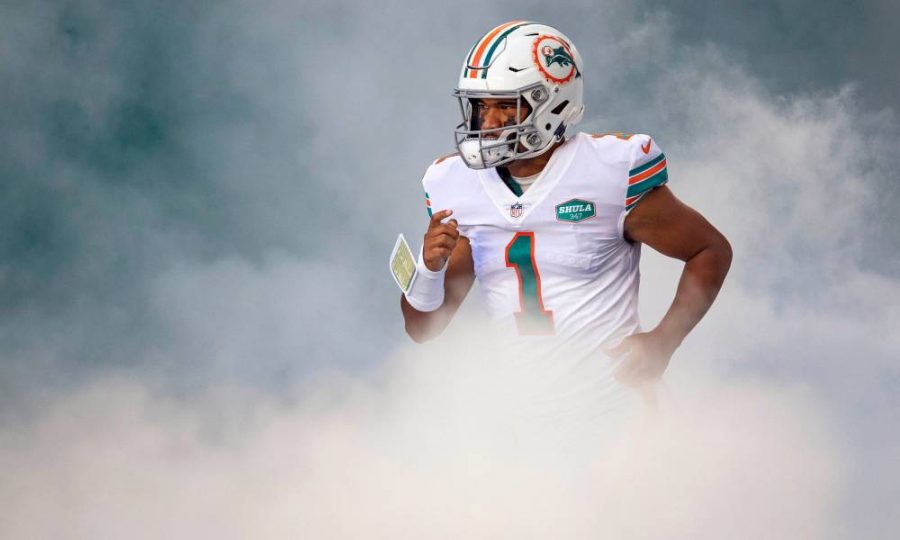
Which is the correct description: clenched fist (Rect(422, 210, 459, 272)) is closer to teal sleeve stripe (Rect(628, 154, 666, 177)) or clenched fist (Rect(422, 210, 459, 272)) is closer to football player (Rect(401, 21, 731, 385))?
football player (Rect(401, 21, 731, 385))

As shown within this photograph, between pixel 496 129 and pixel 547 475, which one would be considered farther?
pixel 547 475

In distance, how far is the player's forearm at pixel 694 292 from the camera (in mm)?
4926

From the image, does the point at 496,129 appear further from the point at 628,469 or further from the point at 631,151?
the point at 628,469

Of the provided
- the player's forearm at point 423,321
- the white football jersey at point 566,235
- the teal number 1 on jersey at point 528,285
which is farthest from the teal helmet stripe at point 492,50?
the player's forearm at point 423,321

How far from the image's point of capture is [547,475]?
5211mm

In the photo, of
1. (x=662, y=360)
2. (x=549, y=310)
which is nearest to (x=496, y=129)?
(x=549, y=310)

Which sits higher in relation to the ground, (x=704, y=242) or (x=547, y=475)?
(x=704, y=242)

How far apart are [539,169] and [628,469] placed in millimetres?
1377

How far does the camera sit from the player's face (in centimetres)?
489

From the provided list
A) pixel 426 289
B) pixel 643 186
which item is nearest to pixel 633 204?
pixel 643 186

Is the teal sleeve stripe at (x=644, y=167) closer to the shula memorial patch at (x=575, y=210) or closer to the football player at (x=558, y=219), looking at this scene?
the football player at (x=558, y=219)

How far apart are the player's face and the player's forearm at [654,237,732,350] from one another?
0.97 m

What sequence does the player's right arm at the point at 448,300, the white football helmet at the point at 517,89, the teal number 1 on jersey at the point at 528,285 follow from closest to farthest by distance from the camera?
the white football helmet at the point at 517,89 → the teal number 1 on jersey at the point at 528,285 → the player's right arm at the point at 448,300

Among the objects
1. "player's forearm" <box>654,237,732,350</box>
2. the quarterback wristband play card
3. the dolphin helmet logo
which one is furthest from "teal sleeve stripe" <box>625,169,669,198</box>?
the quarterback wristband play card
